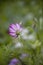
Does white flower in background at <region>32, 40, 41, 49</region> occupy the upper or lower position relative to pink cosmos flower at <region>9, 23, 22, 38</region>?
lower

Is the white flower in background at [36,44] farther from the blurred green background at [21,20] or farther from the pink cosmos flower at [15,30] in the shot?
the pink cosmos flower at [15,30]

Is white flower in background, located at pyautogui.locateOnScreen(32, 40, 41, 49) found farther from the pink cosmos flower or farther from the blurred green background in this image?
the pink cosmos flower

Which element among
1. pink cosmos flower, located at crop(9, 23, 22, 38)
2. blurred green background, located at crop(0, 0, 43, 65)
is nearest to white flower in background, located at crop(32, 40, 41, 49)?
blurred green background, located at crop(0, 0, 43, 65)

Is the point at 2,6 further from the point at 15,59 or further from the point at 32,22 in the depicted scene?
the point at 15,59

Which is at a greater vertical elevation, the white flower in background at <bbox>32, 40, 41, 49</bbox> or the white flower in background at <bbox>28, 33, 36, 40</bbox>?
the white flower in background at <bbox>28, 33, 36, 40</bbox>

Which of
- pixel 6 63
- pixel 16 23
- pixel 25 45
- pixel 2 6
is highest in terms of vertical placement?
pixel 2 6

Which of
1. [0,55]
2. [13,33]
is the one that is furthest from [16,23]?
[0,55]

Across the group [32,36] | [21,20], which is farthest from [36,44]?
[21,20]
